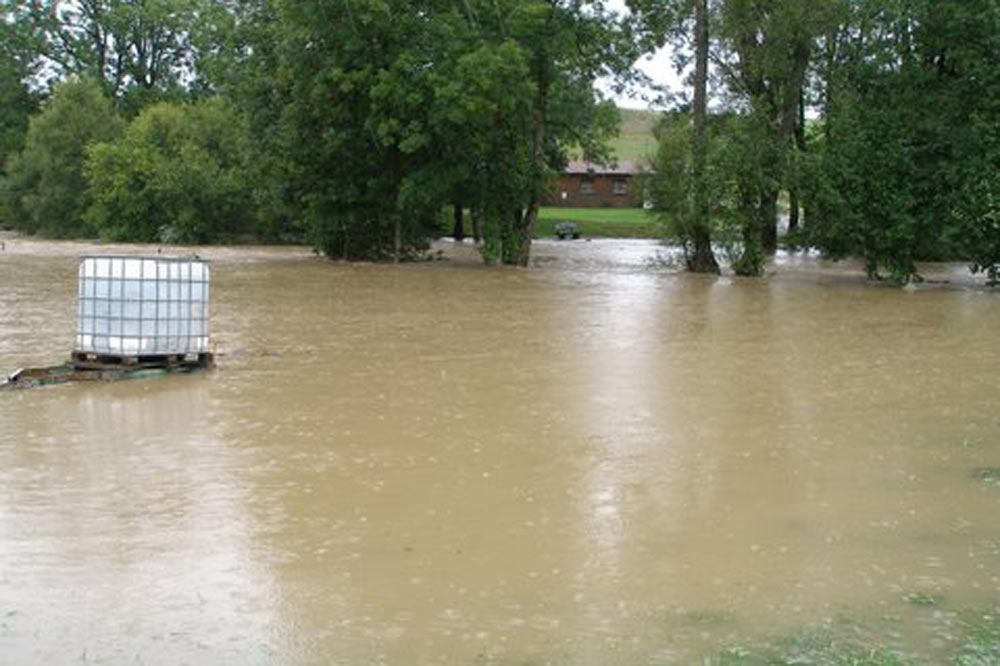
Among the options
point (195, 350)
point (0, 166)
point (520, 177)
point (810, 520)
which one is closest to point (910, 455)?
point (810, 520)

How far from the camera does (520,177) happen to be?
1387 inches

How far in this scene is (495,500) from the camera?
7.91 metres

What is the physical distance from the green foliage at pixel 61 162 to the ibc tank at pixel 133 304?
4331 centimetres

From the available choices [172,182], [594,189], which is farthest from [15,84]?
[594,189]

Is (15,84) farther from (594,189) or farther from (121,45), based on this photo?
(594,189)

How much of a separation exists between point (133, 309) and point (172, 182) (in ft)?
123

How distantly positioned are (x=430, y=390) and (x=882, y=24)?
71.8 feet

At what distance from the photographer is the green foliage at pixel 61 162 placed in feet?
180

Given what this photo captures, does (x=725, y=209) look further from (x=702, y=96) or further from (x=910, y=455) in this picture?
(x=910, y=455)

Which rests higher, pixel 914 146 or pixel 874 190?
pixel 914 146

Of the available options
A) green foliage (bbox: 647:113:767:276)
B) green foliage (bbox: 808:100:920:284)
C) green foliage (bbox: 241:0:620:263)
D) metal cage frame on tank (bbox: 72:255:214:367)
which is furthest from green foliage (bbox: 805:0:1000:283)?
metal cage frame on tank (bbox: 72:255:214:367)

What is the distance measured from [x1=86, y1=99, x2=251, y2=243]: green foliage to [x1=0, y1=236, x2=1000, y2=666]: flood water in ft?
110

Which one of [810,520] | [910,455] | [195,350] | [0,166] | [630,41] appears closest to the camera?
[810,520]

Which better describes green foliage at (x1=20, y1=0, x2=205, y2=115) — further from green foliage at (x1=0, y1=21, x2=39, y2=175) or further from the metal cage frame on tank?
the metal cage frame on tank
